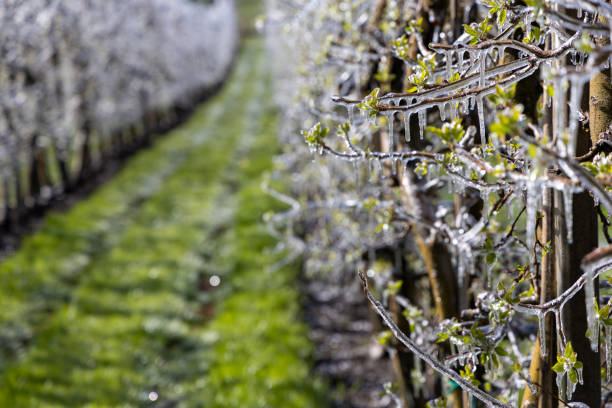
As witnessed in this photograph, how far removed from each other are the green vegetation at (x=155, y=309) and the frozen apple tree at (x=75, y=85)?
1308 millimetres

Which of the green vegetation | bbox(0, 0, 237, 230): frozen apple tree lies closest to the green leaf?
the green vegetation

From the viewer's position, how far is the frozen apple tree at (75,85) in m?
8.84

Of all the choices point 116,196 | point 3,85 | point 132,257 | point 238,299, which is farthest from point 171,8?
point 238,299

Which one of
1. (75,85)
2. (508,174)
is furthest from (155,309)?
(75,85)

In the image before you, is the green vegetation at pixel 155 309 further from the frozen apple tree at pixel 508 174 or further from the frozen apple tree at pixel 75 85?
the frozen apple tree at pixel 508 174

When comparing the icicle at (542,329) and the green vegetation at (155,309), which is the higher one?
the icicle at (542,329)

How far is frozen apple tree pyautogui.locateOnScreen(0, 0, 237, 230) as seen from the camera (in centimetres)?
884

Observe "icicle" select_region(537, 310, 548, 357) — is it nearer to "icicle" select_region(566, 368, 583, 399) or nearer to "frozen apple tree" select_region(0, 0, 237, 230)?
"icicle" select_region(566, 368, 583, 399)

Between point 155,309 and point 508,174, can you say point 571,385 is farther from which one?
point 155,309

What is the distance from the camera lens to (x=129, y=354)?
5266mm

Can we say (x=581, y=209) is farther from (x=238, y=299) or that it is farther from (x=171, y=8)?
(x=171, y=8)

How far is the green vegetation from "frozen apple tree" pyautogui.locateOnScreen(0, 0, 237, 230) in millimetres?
1308

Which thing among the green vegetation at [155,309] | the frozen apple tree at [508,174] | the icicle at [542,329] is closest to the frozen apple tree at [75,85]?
the green vegetation at [155,309]

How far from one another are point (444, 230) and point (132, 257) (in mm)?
6465
